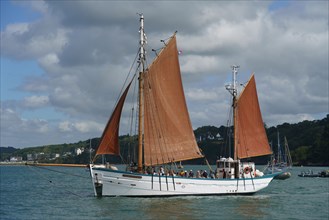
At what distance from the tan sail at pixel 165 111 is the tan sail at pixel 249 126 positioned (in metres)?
9.79

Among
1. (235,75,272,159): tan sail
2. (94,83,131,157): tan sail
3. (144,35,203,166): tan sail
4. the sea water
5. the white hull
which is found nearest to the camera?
the sea water

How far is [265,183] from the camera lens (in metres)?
71.7

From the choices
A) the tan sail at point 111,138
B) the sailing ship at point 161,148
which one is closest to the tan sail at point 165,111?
the sailing ship at point 161,148

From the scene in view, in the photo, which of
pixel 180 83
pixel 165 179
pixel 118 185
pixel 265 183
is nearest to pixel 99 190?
pixel 118 185

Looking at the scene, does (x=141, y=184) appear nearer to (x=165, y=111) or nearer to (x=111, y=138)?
(x=111, y=138)

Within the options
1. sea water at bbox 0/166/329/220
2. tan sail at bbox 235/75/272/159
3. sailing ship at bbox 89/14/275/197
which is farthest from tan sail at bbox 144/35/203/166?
tan sail at bbox 235/75/272/159

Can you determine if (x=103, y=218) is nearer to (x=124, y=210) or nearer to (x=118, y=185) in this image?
(x=124, y=210)

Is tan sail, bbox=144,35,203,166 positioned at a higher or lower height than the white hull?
higher

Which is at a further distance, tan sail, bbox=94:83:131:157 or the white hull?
tan sail, bbox=94:83:131:157

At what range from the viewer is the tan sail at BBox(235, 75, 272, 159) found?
7212cm

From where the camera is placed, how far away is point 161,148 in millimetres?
63531

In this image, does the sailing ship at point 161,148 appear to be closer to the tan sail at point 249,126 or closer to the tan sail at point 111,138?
the tan sail at point 111,138

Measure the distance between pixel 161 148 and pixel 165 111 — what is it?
415 cm

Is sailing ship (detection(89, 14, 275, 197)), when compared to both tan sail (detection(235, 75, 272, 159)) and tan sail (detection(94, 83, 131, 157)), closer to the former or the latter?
tan sail (detection(94, 83, 131, 157))
